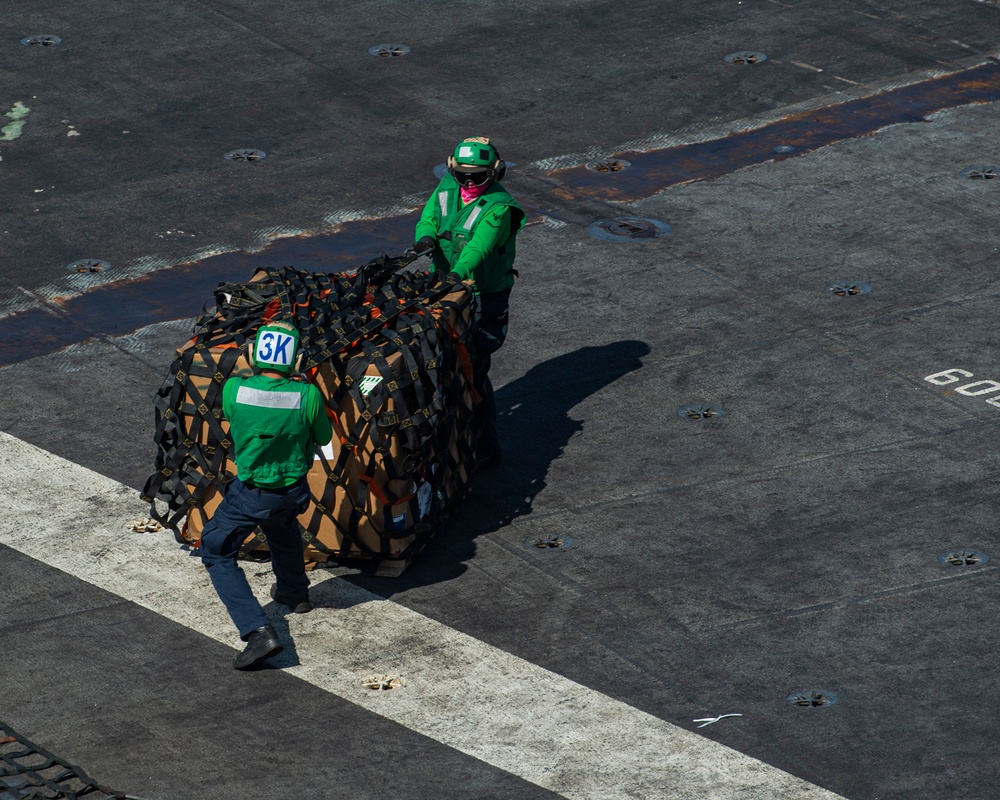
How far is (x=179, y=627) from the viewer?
911 cm

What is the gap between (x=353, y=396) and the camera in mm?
9336

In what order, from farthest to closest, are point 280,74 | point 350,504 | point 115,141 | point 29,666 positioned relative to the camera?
point 280,74, point 115,141, point 350,504, point 29,666

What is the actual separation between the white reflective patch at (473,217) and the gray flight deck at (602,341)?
1.40 m

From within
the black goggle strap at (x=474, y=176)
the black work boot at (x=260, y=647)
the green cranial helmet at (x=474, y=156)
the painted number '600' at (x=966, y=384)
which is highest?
the green cranial helmet at (x=474, y=156)

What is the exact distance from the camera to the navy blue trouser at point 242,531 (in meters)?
8.80

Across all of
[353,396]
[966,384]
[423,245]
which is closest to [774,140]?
[966,384]

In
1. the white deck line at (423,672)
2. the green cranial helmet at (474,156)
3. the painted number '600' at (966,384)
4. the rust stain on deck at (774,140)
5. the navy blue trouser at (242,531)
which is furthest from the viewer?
the rust stain on deck at (774,140)

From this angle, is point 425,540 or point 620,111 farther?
point 620,111

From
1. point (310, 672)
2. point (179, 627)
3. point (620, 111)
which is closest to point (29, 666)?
point (179, 627)

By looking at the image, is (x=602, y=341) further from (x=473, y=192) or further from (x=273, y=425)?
(x=273, y=425)

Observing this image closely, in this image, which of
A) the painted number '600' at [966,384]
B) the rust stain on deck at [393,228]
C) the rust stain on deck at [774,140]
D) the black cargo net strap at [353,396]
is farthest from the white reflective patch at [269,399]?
the rust stain on deck at [774,140]

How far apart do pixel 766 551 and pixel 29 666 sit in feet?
12.8

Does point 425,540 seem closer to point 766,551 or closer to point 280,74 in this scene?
point 766,551

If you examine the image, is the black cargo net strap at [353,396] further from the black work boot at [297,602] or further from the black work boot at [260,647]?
the black work boot at [260,647]
